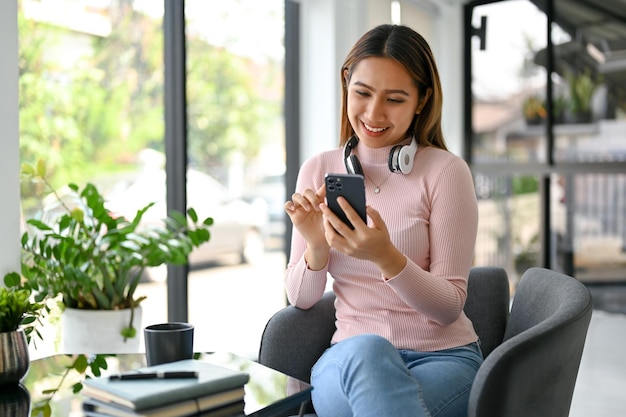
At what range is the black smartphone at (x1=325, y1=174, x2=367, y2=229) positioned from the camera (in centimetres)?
151

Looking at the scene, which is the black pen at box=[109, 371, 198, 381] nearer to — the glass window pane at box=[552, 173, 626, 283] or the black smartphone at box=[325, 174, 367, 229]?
the black smartphone at box=[325, 174, 367, 229]

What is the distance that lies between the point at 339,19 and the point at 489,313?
232 cm

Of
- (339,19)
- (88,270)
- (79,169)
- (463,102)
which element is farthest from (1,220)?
(463,102)

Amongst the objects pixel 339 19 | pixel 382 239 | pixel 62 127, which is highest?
pixel 339 19

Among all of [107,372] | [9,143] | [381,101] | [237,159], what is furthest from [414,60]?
[237,159]

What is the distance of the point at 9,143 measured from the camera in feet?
7.16

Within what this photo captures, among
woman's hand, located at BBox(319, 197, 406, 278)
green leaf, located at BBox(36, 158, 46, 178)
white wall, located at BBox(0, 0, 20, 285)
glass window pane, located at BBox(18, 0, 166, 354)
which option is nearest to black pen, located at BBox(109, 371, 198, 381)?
woman's hand, located at BBox(319, 197, 406, 278)

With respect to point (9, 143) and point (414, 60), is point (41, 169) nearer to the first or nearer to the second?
point (9, 143)

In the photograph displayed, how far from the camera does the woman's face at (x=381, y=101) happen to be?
174 cm

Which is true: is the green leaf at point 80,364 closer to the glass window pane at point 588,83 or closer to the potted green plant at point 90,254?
the potted green plant at point 90,254

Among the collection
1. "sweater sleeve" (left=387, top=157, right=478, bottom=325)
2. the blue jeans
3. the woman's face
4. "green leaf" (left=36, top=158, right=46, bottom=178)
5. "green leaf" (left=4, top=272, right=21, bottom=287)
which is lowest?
the blue jeans

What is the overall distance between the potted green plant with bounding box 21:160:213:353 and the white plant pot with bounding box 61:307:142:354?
16 millimetres

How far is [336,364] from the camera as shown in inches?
59.3

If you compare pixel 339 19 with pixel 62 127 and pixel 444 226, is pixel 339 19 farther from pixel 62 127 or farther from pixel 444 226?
pixel 444 226
